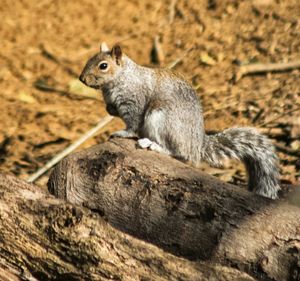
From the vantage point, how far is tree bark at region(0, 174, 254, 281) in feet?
9.58

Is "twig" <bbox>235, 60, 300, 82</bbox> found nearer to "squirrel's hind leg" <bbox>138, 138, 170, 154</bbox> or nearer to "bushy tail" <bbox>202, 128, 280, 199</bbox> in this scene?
"bushy tail" <bbox>202, 128, 280, 199</bbox>

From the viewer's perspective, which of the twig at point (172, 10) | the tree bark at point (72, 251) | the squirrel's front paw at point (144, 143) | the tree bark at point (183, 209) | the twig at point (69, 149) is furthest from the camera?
the twig at point (172, 10)

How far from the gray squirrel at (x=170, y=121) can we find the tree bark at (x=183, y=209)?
37 centimetres

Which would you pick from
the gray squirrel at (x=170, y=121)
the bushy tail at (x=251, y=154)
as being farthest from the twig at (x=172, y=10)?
the bushy tail at (x=251, y=154)

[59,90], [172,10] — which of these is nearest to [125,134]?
[59,90]

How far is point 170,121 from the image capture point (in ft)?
14.0

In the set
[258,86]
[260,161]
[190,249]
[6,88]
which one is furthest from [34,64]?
[190,249]

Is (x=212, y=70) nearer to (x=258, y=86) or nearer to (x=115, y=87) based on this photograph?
(x=258, y=86)

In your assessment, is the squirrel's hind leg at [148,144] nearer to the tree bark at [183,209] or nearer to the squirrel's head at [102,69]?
the tree bark at [183,209]

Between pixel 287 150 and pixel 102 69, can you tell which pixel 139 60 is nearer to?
pixel 287 150

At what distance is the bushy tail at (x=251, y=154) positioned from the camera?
388 cm

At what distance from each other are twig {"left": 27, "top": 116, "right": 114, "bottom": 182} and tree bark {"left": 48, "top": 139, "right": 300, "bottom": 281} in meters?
1.83

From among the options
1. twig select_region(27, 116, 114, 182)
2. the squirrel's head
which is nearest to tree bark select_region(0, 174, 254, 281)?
the squirrel's head

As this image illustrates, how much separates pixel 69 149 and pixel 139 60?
59.2 inches
